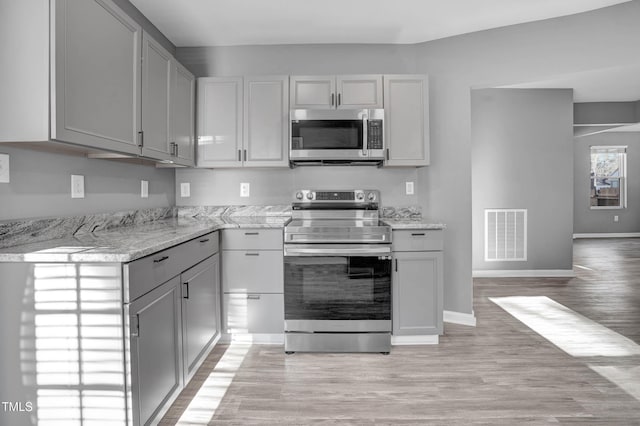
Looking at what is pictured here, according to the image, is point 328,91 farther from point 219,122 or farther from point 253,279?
point 253,279

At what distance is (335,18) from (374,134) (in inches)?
37.2

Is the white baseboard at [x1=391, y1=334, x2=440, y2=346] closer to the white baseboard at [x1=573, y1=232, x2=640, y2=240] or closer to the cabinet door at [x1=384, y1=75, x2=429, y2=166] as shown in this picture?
the cabinet door at [x1=384, y1=75, x2=429, y2=166]

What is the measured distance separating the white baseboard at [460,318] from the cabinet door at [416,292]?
491mm

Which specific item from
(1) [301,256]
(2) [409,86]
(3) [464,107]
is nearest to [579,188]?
(3) [464,107]

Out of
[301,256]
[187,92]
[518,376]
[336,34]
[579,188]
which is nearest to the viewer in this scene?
[518,376]

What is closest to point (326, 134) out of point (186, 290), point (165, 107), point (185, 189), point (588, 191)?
point (165, 107)

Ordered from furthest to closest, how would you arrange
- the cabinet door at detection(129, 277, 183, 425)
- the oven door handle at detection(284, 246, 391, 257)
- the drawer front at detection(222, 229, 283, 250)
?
the drawer front at detection(222, 229, 283, 250) < the oven door handle at detection(284, 246, 391, 257) < the cabinet door at detection(129, 277, 183, 425)

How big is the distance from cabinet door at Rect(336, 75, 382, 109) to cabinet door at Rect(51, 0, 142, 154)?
154cm

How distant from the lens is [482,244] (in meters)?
5.04

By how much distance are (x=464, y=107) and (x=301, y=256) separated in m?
1.99

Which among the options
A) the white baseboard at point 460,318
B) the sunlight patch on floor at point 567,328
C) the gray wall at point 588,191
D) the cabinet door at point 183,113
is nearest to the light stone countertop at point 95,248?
the cabinet door at point 183,113

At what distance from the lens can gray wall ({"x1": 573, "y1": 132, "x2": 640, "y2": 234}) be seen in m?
8.32

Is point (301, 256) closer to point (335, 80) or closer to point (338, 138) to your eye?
point (338, 138)

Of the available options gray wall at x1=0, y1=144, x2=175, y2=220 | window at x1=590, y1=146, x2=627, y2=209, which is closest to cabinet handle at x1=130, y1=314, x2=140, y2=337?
gray wall at x1=0, y1=144, x2=175, y2=220
